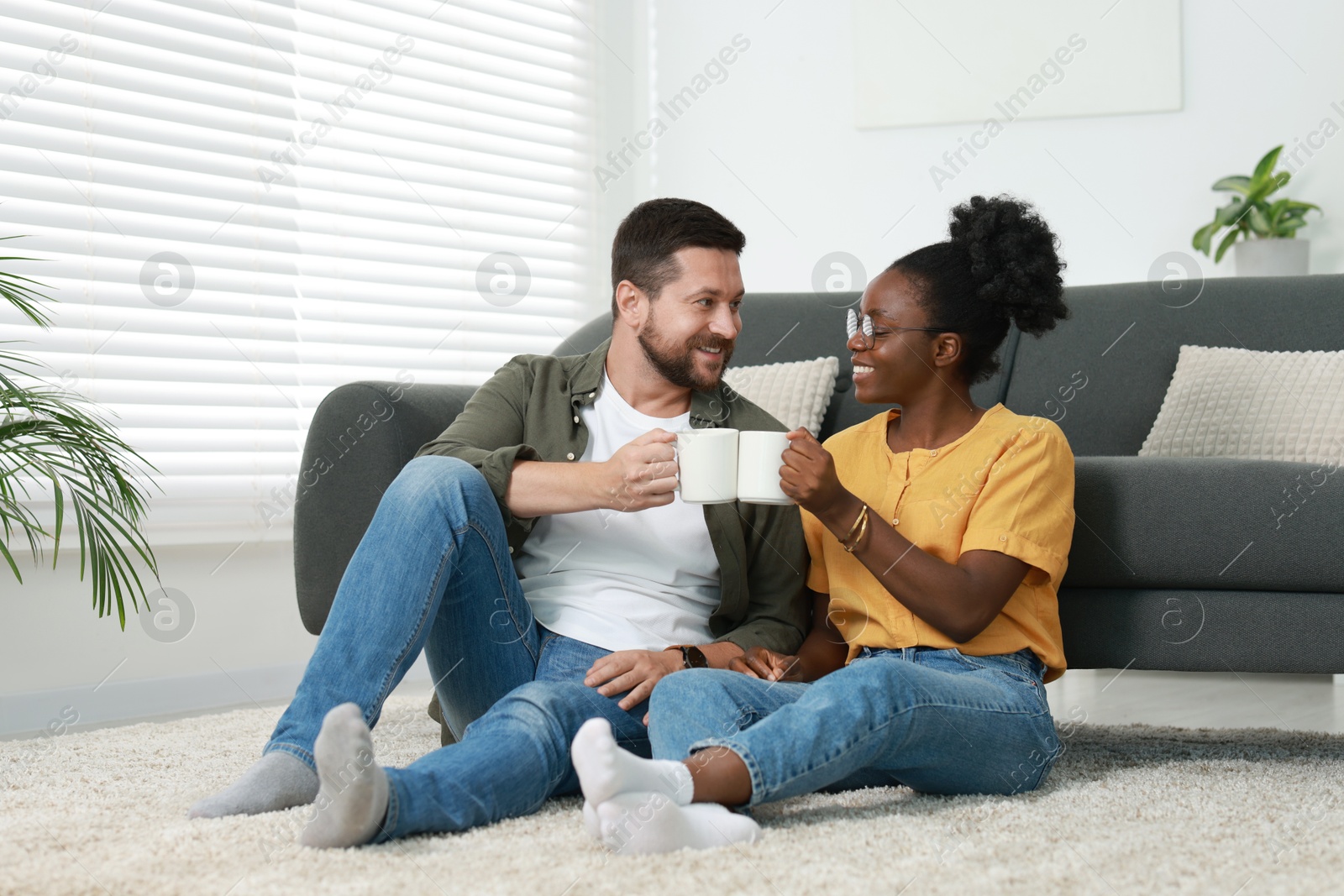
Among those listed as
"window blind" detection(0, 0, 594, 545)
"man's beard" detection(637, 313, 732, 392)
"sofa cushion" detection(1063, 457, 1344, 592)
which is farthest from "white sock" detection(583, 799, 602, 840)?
"window blind" detection(0, 0, 594, 545)

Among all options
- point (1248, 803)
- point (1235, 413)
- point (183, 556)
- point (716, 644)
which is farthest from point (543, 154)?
point (1248, 803)

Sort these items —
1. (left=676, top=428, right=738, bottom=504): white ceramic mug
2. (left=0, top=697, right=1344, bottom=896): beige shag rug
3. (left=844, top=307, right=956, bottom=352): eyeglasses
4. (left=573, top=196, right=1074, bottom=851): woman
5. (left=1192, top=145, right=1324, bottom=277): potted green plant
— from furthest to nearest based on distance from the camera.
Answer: (left=1192, top=145, right=1324, bottom=277): potted green plant, (left=844, top=307, right=956, bottom=352): eyeglasses, (left=676, top=428, right=738, bottom=504): white ceramic mug, (left=573, top=196, right=1074, bottom=851): woman, (left=0, top=697, right=1344, bottom=896): beige shag rug

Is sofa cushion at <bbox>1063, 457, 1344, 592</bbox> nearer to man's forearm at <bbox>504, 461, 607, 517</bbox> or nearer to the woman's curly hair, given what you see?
the woman's curly hair

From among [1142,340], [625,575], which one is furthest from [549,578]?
[1142,340]

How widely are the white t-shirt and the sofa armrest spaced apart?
372mm

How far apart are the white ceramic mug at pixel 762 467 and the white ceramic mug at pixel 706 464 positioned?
0.02 metres

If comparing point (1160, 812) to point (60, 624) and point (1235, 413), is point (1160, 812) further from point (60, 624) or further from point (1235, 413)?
point (60, 624)

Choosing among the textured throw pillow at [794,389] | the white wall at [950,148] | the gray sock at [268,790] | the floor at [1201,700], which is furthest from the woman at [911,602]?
the white wall at [950,148]

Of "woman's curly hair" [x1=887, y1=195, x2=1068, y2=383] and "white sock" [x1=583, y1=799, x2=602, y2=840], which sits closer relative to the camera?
"white sock" [x1=583, y1=799, x2=602, y2=840]

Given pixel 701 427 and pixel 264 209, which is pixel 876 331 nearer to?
pixel 701 427

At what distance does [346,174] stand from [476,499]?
2234 millimetres

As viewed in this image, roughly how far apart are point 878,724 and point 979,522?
34 cm

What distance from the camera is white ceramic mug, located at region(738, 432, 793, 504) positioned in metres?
1.33

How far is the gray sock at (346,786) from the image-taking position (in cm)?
102
